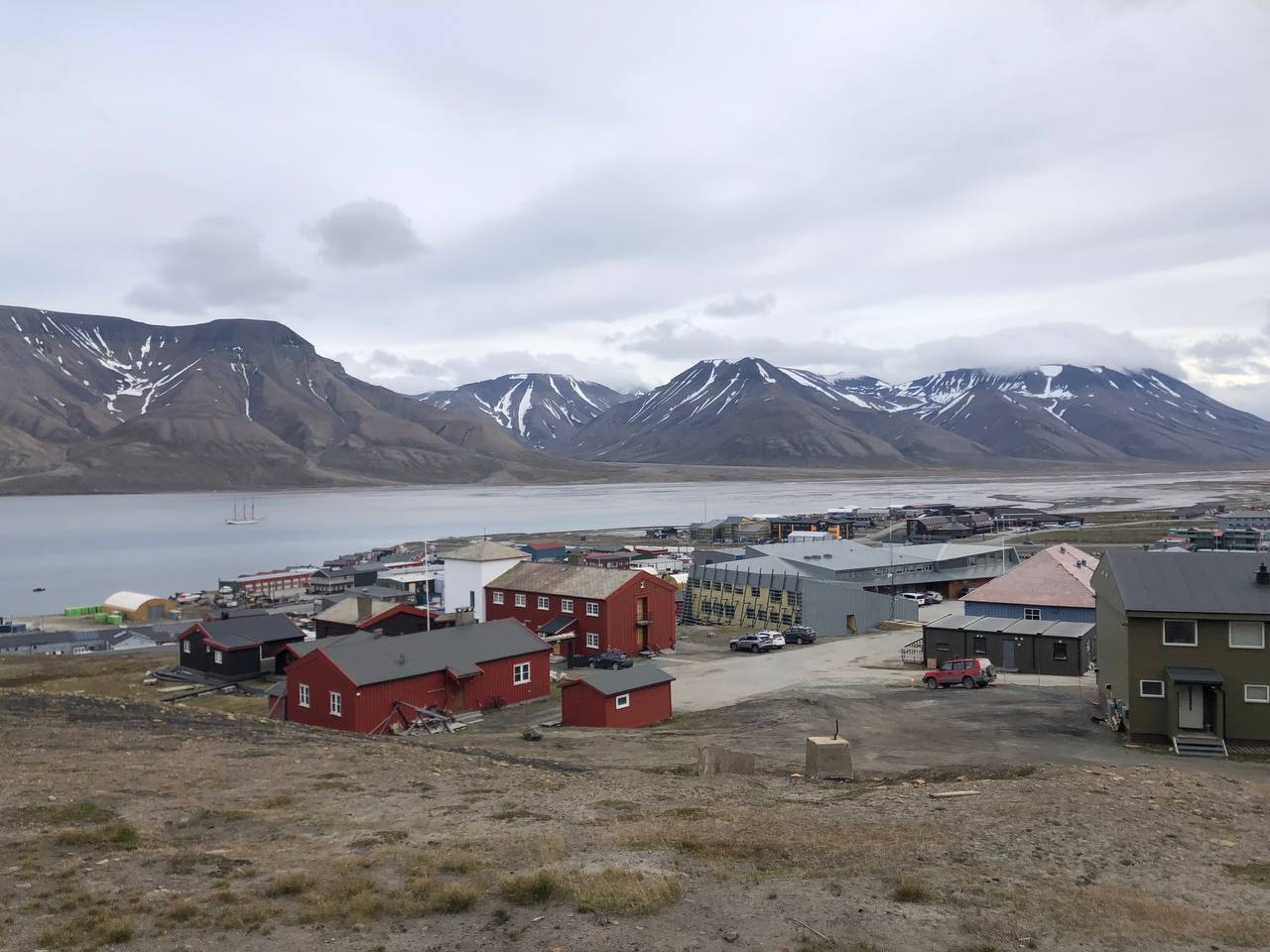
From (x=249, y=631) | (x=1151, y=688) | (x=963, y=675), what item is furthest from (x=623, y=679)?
(x=249, y=631)

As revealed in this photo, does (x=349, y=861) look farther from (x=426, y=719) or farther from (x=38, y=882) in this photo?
(x=426, y=719)

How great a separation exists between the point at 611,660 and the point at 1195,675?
72.4 feet

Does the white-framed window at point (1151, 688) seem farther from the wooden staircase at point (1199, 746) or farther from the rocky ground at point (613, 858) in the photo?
the rocky ground at point (613, 858)

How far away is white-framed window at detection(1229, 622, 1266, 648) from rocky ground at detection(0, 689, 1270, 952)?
7140mm

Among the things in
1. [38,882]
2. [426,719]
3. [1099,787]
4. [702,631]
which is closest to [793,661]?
[702,631]

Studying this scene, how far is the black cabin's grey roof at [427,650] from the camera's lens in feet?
91.3

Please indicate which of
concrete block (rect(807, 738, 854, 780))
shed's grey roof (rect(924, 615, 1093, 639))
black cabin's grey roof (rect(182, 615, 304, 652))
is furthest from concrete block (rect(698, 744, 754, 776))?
black cabin's grey roof (rect(182, 615, 304, 652))

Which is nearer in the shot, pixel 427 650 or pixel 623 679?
pixel 623 679

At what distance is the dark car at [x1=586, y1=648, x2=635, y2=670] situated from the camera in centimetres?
3766

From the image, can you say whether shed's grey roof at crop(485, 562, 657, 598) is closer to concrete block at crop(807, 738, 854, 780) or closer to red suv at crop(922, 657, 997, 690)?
red suv at crop(922, 657, 997, 690)

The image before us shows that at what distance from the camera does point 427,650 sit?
97.6 ft

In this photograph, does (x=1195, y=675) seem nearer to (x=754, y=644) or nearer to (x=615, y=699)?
(x=615, y=699)

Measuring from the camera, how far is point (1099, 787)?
14648 mm

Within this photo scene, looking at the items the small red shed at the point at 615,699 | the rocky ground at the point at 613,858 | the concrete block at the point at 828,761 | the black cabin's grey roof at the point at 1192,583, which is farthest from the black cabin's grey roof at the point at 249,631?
the black cabin's grey roof at the point at 1192,583
